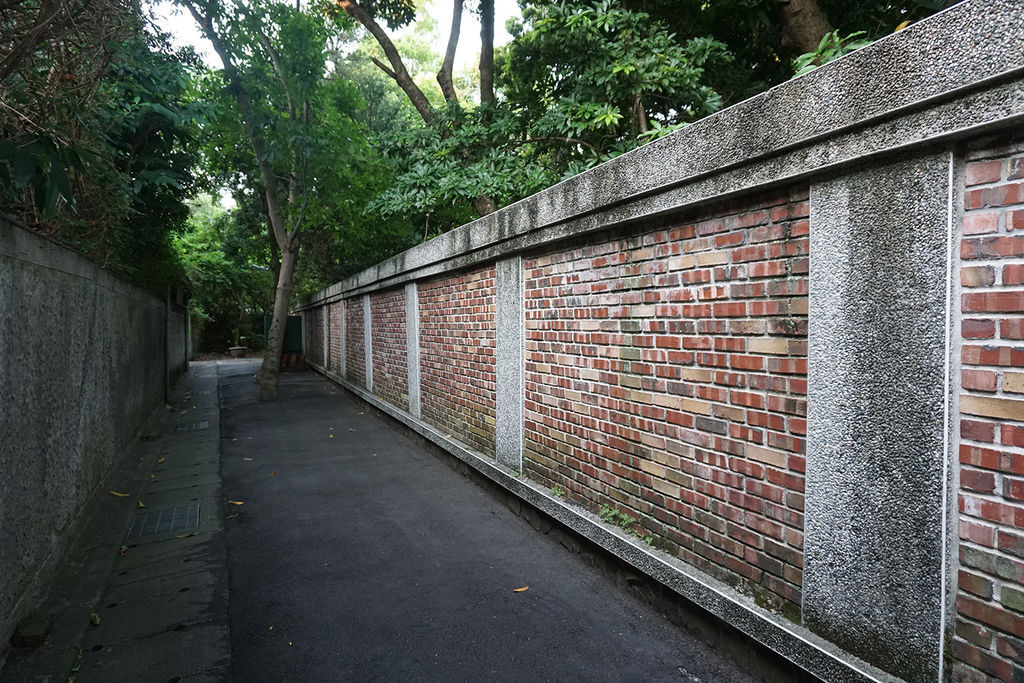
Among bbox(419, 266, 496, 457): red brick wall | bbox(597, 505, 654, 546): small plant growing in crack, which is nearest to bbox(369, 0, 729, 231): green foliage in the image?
bbox(419, 266, 496, 457): red brick wall

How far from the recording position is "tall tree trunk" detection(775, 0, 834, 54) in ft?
21.1

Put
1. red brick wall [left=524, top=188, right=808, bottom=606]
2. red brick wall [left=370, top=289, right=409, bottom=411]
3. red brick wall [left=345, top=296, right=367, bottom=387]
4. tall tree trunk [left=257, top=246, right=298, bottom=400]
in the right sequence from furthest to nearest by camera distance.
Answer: tall tree trunk [left=257, top=246, right=298, bottom=400] → red brick wall [left=345, top=296, right=367, bottom=387] → red brick wall [left=370, top=289, right=409, bottom=411] → red brick wall [left=524, top=188, right=808, bottom=606]

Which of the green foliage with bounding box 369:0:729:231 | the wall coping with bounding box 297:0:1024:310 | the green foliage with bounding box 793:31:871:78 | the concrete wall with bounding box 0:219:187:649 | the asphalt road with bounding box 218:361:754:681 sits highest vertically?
the green foliage with bounding box 369:0:729:231

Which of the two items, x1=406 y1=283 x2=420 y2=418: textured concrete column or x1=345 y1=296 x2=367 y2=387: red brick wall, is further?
x1=345 y1=296 x2=367 y2=387: red brick wall

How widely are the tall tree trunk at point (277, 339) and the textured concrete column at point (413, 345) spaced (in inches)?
212

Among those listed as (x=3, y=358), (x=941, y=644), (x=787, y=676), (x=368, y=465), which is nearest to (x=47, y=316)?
(x=3, y=358)

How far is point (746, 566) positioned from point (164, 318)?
10952mm

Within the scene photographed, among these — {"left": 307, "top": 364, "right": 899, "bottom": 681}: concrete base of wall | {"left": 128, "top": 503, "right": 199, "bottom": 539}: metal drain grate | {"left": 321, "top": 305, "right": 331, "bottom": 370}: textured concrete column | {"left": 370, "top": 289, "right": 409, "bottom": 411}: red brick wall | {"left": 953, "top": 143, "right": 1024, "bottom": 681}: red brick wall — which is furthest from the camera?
{"left": 321, "top": 305, "right": 331, "bottom": 370}: textured concrete column

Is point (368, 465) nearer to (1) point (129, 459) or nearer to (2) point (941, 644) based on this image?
(1) point (129, 459)

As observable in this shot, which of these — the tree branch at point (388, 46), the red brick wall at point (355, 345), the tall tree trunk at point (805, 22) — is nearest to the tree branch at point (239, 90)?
the tree branch at point (388, 46)

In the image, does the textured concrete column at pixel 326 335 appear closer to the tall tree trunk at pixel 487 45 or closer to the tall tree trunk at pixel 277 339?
the tall tree trunk at pixel 277 339

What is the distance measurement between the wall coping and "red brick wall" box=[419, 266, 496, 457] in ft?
6.79

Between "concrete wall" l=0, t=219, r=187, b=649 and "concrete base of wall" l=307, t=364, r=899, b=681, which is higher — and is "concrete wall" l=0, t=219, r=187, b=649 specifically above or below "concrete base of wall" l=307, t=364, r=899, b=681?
above

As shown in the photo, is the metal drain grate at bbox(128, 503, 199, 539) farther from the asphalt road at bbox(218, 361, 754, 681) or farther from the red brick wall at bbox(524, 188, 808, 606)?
the red brick wall at bbox(524, 188, 808, 606)
